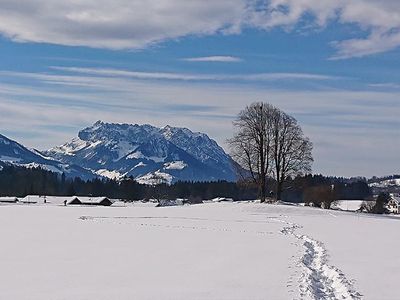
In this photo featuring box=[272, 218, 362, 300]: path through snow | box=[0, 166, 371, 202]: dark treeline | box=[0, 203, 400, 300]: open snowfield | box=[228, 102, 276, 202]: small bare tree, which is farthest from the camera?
box=[0, 166, 371, 202]: dark treeline

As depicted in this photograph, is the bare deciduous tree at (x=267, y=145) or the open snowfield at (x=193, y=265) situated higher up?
the bare deciduous tree at (x=267, y=145)

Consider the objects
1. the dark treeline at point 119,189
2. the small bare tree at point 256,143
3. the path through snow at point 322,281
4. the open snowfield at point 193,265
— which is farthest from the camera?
the dark treeline at point 119,189

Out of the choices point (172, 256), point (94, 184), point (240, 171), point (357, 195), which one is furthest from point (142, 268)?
point (357, 195)

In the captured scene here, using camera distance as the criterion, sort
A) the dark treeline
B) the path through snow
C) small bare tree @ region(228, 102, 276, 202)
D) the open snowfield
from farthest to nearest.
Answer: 1. the dark treeline
2. small bare tree @ region(228, 102, 276, 202)
3. the open snowfield
4. the path through snow

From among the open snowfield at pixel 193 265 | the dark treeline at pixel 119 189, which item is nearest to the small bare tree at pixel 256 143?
the open snowfield at pixel 193 265

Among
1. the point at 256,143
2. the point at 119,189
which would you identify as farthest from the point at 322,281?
the point at 119,189

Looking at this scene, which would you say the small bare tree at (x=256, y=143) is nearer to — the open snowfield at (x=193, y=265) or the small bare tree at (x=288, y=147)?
the small bare tree at (x=288, y=147)

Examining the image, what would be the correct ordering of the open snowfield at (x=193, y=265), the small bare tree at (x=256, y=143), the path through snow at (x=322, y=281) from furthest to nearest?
the small bare tree at (x=256, y=143)
the open snowfield at (x=193, y=265)
the path through snow at (x=322, y=281)

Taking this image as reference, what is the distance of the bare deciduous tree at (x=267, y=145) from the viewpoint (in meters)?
62.2

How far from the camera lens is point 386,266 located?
709 inches

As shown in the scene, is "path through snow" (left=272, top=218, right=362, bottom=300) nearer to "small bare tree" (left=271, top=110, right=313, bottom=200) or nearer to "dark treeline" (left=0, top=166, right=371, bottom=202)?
"small bare tree" (left=271, top=110, right=313, bottom=200)

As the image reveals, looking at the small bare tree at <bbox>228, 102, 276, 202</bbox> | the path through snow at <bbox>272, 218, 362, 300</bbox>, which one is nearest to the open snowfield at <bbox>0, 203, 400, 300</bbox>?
the path through snow at <bbox>272, 218, 362, 300</bbox>

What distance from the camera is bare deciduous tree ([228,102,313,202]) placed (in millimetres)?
62188

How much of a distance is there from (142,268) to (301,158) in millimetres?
47547
